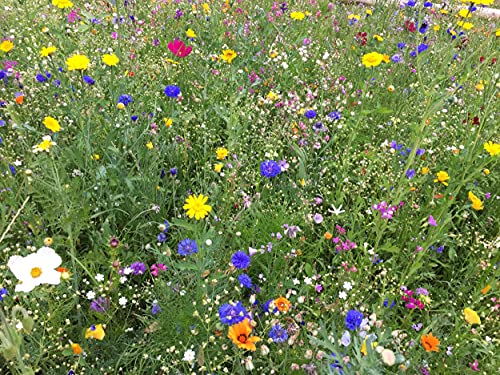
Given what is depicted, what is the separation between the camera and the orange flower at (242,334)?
127 cm

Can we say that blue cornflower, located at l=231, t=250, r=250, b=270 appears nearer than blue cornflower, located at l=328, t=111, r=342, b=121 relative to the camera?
Yes

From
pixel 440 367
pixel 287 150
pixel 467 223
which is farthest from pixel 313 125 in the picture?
pixel 440 367

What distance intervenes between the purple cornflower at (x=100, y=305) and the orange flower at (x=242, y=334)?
0.58 m

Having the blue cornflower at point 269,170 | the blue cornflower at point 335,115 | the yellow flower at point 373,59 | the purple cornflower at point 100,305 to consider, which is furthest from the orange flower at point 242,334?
the yellow flower at point 373,59

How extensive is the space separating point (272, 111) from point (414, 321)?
1.64 meters

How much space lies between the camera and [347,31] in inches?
158

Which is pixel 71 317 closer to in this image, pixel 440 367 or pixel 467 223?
pixel 440 367

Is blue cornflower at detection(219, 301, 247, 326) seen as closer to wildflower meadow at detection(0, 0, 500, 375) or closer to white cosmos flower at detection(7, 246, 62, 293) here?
wildflower meadow at detection(0, 0, 500, 375)

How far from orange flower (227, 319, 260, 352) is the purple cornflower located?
580 millimetres

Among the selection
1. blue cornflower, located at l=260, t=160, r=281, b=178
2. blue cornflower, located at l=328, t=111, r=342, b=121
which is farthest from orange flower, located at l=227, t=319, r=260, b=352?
blue cornflower, located at l=328, t=111, r=342, b=121

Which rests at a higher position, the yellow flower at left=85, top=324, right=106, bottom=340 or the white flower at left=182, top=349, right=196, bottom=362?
the yellow flower at left=85, top=324, right=106, bottom=340

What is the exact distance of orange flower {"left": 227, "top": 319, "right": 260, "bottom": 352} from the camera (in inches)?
50.1

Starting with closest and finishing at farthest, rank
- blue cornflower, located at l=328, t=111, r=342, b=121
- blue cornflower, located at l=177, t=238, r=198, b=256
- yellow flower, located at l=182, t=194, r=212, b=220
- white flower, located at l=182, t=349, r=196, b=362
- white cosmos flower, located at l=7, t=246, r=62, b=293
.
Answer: white cosmos flower, located at l=7, t=246, r=62, b=293 → white flower, located at l=182, t=349, r=196, b=362 → blue cornflower, located at l=177, t=238, r=198, b=256 → yellow flower, located at l=182, t=194, r=212, b=220 → blue cornflower, located at l=328, t=111, r=342, b=121

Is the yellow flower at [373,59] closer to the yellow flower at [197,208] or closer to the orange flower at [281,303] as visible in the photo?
the yellow flower at [197,208]
